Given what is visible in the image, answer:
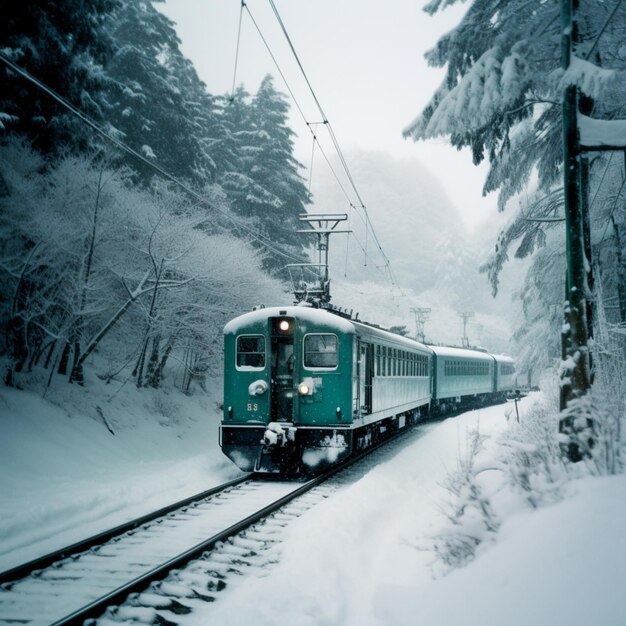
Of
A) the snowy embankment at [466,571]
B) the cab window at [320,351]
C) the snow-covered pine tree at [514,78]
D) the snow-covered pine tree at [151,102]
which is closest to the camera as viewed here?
the snowy embankment at [466,571]

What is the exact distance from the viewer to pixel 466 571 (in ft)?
13.2

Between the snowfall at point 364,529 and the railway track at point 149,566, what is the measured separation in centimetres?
32

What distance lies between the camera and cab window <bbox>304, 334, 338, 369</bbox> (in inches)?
401

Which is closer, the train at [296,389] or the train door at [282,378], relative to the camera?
the train at [296,389]

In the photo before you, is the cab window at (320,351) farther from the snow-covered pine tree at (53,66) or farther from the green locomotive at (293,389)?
the snow-covered pine tree at (53,66)

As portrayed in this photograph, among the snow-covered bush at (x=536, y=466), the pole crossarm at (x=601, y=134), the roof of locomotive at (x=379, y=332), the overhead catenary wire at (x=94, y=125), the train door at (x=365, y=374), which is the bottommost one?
the snow-covered bush at (x=536, y=466)

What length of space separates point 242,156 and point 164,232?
13.3 meters

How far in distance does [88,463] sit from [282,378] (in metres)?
3.92

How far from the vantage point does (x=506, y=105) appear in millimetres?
8250

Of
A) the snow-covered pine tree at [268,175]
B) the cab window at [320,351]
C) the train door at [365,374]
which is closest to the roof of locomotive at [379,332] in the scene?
the train door at [365,374]

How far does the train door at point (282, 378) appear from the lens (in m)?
10.4

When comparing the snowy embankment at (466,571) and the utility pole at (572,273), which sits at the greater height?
the utility pole at (572,273)

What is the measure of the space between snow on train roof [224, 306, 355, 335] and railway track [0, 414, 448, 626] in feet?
11.1

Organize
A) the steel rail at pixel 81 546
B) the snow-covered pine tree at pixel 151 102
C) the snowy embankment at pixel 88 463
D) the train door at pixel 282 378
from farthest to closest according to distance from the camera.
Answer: the snow-covered pine tree at pixel 151 102, the train door at pixel 282 378, the snowy embankment at pixel 88 463, the steel rail at pixel 81 546
